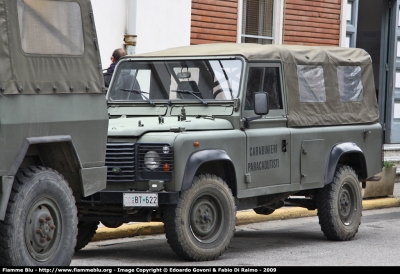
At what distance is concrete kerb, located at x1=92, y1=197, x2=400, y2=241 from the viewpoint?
10.9 metres

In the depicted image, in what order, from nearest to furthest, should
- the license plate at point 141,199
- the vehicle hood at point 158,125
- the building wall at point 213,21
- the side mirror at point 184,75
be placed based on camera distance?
the license plate at point 141,199
the vehicle hood at point 158,125
the side mirror at point 184,75
the building wall at point 213,21

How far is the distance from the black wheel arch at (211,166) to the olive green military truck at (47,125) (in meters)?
1.03

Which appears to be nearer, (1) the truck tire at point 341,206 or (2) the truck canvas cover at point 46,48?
(2) the truck canvas cover at point 46,48

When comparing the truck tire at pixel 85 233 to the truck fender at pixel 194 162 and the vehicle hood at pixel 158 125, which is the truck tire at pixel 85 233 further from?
the truck fender at pixel 194 162

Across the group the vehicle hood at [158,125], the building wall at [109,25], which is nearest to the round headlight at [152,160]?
the vehicle hood at [158,125]

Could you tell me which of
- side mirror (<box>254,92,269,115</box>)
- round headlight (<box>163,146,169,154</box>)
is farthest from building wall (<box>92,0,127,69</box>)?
round headlight (<box>163,146,169,154</box>)

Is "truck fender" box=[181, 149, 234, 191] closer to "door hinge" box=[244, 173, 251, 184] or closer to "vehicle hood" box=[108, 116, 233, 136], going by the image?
"vehicle hood" box=[108, 116, 233, 136]

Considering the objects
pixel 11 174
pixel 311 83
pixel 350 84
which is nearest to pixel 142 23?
pixel 350 84

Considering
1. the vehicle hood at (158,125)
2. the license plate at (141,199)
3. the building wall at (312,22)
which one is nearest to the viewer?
the license plate at (141,199)

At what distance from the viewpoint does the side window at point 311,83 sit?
1080 cm

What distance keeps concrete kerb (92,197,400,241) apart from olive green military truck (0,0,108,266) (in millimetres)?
2849

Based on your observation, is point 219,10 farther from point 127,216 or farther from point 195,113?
point 127,216

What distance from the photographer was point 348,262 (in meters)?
9.20

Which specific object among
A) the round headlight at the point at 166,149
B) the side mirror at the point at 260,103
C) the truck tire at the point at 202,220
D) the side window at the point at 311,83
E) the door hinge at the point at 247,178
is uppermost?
the side window at the point at 311,83
